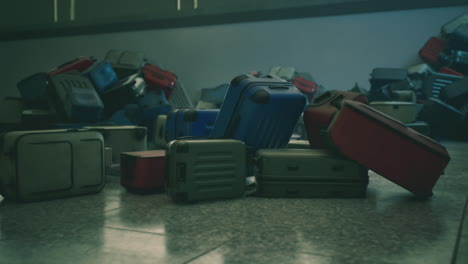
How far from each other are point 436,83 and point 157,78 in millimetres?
3961

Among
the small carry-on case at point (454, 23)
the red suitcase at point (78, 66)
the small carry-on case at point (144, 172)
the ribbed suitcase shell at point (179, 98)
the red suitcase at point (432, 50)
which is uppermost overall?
the small carry-on case at point (454, 23)

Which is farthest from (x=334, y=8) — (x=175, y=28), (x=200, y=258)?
(x=200, y=258)

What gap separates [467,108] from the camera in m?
5.71

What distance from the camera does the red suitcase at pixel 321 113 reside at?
2508 millimetres

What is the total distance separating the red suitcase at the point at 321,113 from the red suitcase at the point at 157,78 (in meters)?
3.77

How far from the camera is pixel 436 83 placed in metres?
6.05

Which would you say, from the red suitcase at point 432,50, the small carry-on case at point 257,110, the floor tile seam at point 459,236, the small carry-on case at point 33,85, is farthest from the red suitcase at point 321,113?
the small carry-on case at point 33,85

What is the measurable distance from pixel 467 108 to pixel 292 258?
17.8 feet

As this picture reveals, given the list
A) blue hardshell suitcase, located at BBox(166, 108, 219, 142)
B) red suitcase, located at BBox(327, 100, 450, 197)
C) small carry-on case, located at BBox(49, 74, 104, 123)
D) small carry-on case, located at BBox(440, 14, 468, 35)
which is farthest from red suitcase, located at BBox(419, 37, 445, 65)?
red suitcase, located at BBox(327, 100, 450, 197)

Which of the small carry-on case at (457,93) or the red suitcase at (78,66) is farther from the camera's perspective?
the small carry-on case at (457,93)

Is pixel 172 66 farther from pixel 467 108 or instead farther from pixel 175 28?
pixel 467 108

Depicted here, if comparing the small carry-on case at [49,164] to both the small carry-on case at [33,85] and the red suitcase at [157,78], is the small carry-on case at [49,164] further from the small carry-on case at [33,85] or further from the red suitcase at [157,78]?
the small carry-on case at [33,85]

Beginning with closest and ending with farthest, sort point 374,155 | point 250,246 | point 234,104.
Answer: point 250,246 → point 374,155 → point 234,104

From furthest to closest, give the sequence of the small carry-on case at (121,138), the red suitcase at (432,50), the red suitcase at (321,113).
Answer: the red suitcase at (432,50) → the small carry-on case at (121,138) → the red suitcase at (321,113)
